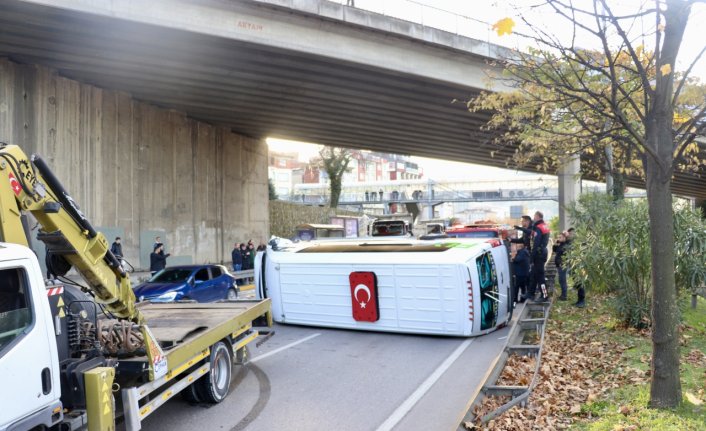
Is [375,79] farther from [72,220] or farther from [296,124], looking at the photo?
[72,220]

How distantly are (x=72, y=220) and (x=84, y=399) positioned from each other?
61.4 inches

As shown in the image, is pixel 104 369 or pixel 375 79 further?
pixel 375 79

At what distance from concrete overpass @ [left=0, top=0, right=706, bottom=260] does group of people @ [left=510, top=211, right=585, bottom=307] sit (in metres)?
4.20

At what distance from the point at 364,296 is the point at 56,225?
243 inches

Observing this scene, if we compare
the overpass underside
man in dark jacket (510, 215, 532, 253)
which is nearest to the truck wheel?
the overpass underside

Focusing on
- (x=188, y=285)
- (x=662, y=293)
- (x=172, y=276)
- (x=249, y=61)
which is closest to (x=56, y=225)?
(x=662, y=293)

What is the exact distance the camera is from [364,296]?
1002 centimetres

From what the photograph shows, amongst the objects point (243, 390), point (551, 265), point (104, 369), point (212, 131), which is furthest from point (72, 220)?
point (212, 131)

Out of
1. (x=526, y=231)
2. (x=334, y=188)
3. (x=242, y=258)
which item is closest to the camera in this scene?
(x=526, y=231)

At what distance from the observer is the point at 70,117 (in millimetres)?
20453

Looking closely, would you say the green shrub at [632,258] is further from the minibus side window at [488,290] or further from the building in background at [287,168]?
the building in background at [287,168]

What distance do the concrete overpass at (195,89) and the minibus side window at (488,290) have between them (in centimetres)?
608

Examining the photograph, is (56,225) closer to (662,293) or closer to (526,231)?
(662,293)

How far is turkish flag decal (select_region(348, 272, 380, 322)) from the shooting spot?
9.84 m
